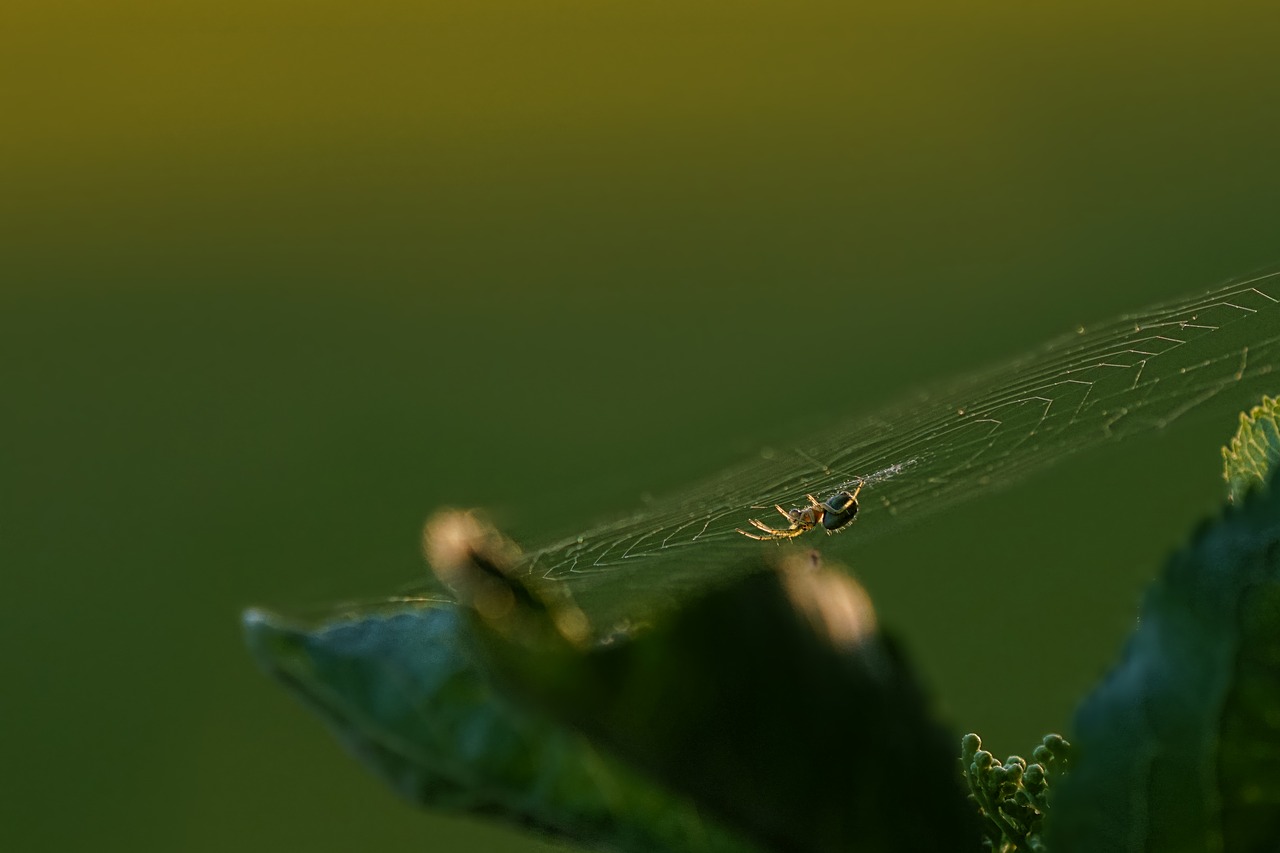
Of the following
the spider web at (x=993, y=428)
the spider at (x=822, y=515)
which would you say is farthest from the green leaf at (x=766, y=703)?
the spider at (x=822, y=515)

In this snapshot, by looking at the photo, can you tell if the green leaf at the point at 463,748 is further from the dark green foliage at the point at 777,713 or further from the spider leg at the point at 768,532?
the spider leg at the point at 768,532

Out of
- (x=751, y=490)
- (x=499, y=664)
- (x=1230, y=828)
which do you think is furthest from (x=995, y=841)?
(x=751, y=490)

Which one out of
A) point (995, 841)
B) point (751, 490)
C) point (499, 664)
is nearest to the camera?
point (499, 664)

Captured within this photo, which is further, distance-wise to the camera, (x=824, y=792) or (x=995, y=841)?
(x=995, y=841)

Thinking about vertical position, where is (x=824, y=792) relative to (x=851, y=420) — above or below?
below

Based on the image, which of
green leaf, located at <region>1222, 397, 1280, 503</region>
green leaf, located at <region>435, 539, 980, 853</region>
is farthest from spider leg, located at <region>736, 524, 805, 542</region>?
green leaf, located at <region>435, 539, 980, 853</region>

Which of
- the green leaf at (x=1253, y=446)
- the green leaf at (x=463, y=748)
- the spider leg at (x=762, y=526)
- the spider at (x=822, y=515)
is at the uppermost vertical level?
the spider at (x=822, y=515)

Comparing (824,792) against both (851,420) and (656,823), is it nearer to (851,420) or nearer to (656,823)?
(656,823)
